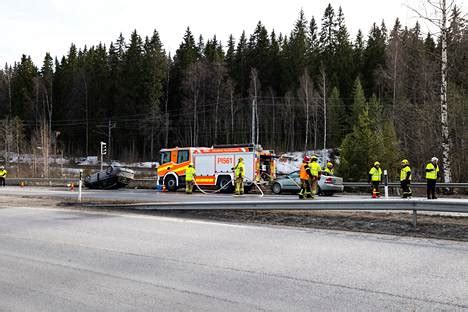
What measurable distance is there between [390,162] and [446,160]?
6.64 m

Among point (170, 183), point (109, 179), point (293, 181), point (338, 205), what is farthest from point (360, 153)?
point (338, 205)

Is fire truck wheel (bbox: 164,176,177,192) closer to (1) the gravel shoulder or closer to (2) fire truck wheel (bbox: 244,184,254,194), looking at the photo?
(2) fire truck wheel (bbox: 244,184,254,194)

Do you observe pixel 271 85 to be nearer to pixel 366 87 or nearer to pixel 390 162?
pixel 366 87

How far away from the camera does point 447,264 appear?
646cm

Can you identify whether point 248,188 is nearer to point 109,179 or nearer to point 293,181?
point 293,181

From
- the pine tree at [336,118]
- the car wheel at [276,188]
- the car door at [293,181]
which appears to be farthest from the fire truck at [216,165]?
the pine tree at [336,118]

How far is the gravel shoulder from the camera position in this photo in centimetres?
927

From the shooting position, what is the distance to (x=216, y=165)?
24.7 m

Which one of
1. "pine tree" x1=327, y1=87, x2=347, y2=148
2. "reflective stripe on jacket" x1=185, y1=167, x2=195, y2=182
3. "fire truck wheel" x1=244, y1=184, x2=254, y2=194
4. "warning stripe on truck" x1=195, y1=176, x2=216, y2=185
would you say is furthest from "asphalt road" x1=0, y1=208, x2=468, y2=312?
"pine tree" x1=327, y1=87, x2=347, y2=148

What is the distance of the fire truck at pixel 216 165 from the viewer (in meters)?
24.0

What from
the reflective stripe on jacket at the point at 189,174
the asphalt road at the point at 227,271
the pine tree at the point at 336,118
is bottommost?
the asphalt road at the point at 227,271

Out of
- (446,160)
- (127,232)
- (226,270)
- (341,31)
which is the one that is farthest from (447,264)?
(341,31)

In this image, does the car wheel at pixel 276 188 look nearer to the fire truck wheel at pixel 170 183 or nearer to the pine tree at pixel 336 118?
the fire truck wheel at pixel 170 183

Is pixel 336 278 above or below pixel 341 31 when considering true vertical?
below
